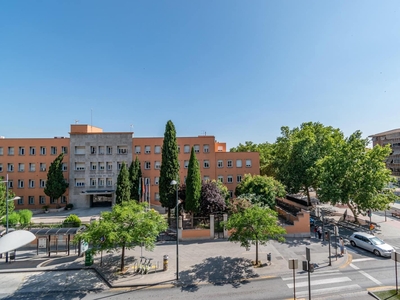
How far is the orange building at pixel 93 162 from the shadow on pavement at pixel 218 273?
21871 mm

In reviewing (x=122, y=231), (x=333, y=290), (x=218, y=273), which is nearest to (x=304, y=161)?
(x=333, y=290)

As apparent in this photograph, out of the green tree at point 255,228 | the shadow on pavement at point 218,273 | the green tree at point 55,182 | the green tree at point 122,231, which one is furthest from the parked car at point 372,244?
the green tree at point 55,182

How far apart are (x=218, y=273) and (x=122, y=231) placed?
23.5 ft

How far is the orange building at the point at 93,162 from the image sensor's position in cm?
3806

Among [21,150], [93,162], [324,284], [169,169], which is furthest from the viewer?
[93,162]

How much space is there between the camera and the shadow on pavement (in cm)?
1446

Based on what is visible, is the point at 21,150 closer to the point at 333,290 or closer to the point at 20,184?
the point at 20,184

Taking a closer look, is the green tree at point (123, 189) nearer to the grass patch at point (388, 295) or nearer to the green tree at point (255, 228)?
the green tree at point (255, 228)

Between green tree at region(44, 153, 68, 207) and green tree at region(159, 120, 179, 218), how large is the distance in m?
17.8

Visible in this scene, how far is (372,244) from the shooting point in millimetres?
18703

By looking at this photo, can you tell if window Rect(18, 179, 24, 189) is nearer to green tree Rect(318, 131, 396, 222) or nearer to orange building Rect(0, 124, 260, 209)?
orange building Rect(0, 124, 260, 209)

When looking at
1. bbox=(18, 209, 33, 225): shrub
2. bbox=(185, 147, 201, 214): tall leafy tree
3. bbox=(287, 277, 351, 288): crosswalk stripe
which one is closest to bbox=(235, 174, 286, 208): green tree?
bbox=(185, 147, 201, 214): tall leafy tree

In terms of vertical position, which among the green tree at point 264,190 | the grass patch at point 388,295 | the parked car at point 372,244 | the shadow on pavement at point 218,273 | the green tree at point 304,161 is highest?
the green tree at point 304,161

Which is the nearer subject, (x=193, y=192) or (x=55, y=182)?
(x=193, y=192)
